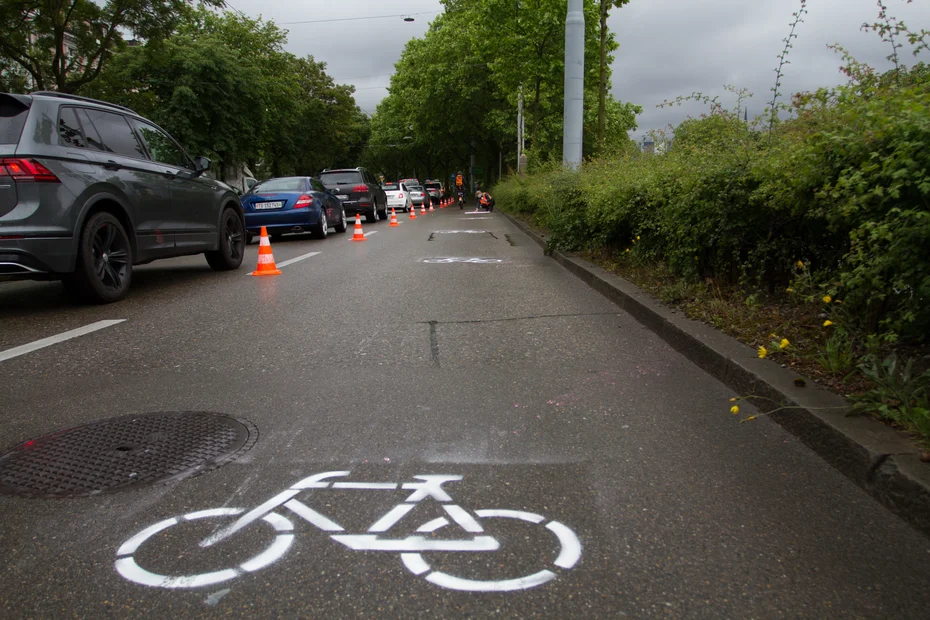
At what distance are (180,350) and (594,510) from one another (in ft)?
12.0

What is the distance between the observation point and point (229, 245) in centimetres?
987

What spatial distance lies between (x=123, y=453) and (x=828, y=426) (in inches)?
123

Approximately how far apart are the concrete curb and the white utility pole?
1193 cm

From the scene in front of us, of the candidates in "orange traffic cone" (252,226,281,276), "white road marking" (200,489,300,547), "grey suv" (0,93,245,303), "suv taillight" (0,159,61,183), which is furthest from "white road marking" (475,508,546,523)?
"orange traffic cone" (252,226,281,276)

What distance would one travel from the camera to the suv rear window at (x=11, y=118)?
237 inches

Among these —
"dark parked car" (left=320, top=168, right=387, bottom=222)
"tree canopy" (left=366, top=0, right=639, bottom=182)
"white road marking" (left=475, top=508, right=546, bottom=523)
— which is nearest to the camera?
"white road marking" (left=475, top=508, right=546, bottom=523)

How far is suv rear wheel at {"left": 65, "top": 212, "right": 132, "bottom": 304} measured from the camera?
21.4 feet

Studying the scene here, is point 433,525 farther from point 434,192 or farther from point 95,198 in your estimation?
point 434,192

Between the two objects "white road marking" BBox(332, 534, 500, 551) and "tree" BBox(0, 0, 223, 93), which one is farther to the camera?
"tree" BBox(0, 0, 223, 93)

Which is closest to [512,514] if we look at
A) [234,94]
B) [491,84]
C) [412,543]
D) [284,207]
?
[412,543]

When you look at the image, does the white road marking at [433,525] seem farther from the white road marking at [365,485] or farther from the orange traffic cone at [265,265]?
the orange traffic cone at [265,265]

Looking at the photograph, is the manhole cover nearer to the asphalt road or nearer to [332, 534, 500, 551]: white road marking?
the asphalt road

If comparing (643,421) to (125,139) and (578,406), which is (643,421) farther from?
(125,139)

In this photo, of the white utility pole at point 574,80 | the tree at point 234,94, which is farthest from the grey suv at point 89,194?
the tree at point 234,94
